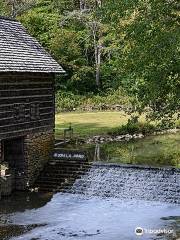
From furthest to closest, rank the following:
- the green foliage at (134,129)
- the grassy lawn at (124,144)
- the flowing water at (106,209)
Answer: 1. the green foliage at (134,129)
2. the grassy lawn at (124,144)
3. the flowing water at (106,209)

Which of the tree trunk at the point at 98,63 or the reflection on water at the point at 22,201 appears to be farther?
the tree trunk at the point at 98,63

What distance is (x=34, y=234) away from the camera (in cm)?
1770

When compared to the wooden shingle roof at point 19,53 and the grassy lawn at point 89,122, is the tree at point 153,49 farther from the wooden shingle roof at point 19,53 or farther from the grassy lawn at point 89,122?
the grassy lawn at point 89,122

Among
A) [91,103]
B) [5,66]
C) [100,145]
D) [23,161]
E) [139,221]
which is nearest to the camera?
[139,221]

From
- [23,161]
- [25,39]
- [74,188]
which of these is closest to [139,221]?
[74,188]

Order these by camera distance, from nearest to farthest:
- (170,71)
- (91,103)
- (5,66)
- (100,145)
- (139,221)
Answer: (170,71) < (139,221) < (5,66) < (100,145) < (91,103)

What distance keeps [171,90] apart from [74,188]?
7.89 m

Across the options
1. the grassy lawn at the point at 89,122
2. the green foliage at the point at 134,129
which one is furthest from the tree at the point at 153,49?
the green foliage at the point at 134,129

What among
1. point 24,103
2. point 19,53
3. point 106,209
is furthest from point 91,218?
point 19,53

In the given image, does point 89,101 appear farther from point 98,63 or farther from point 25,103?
point 25,103

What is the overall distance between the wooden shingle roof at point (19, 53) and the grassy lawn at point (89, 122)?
8102mm

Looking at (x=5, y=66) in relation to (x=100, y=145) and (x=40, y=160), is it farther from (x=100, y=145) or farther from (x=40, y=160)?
(x=100, y=145)

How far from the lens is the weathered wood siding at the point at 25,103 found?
23.5 metres

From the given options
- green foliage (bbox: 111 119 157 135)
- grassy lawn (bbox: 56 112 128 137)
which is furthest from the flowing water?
green foliage (bbox: 111 119 157 135)
